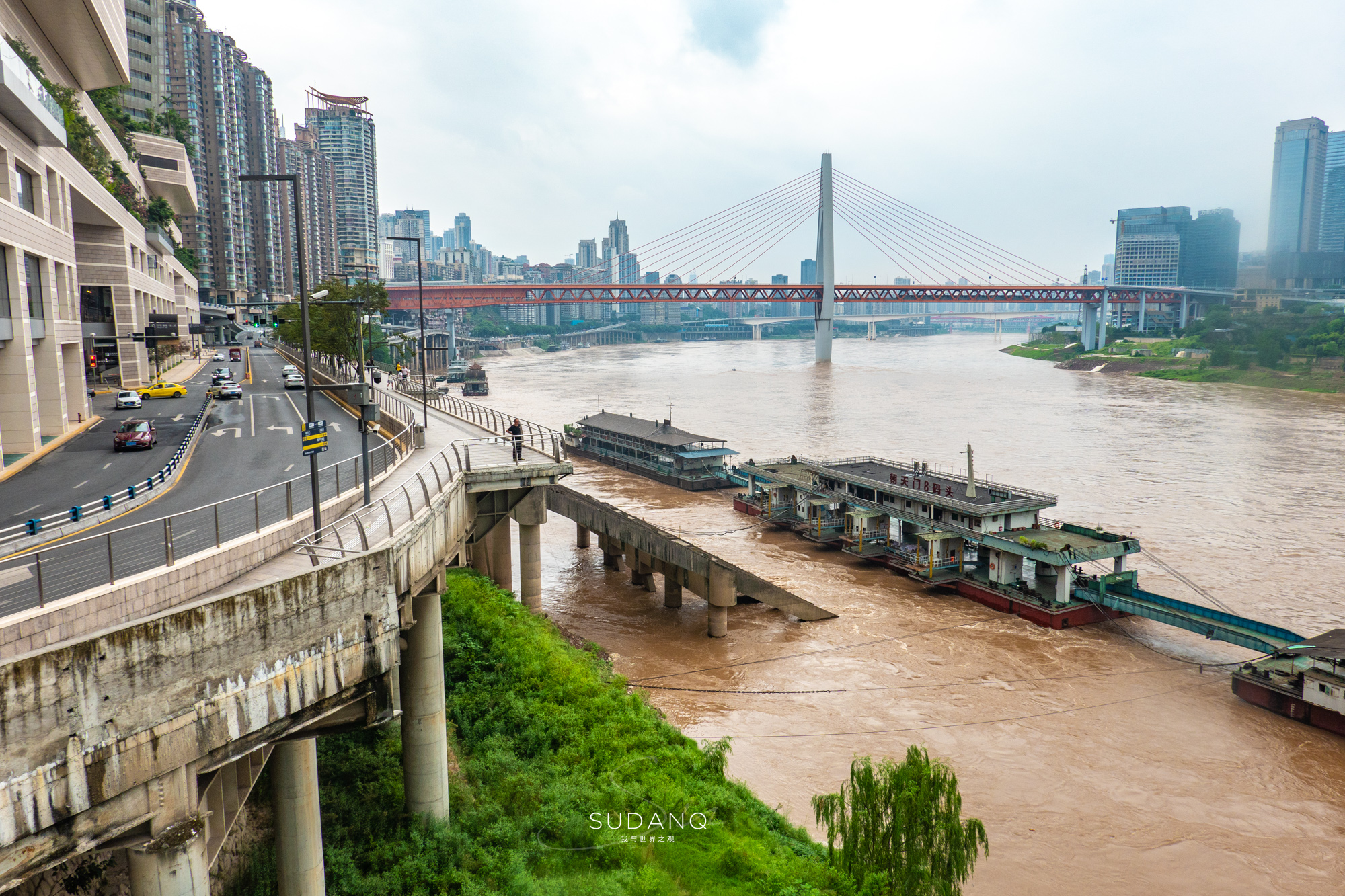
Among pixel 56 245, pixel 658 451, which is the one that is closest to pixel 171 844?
pixel 56 245

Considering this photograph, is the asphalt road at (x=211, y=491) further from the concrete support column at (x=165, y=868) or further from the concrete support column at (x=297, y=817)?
the concrete support column at (x=297, y=817)

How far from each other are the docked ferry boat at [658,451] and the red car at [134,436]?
31.3 meters

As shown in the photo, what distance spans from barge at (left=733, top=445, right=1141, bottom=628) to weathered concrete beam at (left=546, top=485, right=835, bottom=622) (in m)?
6.93

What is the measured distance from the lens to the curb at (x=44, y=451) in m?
21.0

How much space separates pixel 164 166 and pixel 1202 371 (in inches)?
4759

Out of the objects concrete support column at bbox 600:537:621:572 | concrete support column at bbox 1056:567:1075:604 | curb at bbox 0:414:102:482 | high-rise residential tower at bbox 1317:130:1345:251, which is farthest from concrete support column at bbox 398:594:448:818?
high-rise residential tower at bbox 1317:130:1345:251

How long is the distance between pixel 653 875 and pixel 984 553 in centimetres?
2454

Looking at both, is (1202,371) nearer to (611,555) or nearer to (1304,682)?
(1304,682)

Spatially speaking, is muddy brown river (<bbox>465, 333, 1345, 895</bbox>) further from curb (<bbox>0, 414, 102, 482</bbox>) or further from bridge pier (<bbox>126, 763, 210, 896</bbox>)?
curb (<bbox>0, 414, 102, 482</bbox>)

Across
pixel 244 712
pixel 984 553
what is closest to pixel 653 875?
pixel 244 712

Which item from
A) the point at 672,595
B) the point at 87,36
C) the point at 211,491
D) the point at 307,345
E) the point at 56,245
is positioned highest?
the point at 87,36

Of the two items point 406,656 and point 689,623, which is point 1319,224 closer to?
point 689,623

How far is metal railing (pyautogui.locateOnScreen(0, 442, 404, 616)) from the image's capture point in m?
8.90

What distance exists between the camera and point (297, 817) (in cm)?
1203
